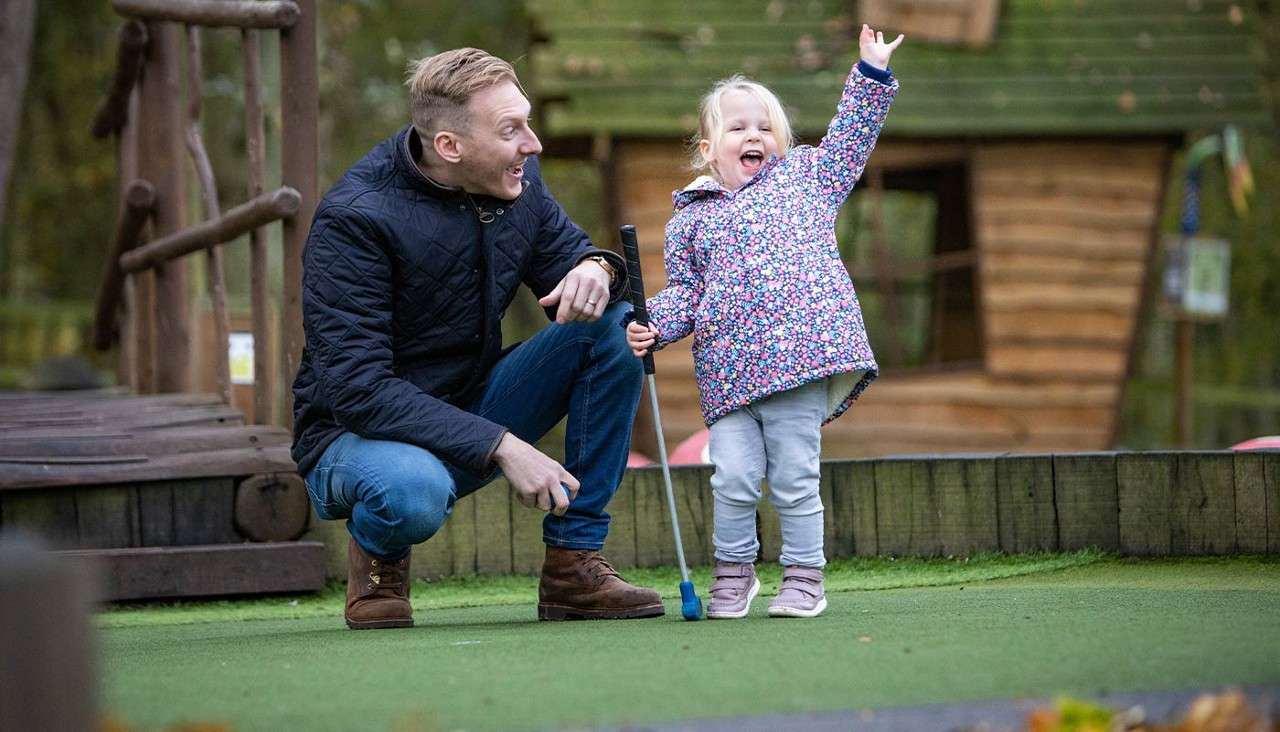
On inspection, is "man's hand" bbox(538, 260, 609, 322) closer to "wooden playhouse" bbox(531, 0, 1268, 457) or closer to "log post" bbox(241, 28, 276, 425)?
"log post" bbox(241, 28, 276, 425)

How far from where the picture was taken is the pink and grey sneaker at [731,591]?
3.80 m

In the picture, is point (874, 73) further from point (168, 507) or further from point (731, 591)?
point (168, 507)

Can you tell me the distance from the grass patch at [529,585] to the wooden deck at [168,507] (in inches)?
3.1

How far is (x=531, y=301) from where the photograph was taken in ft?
76.8

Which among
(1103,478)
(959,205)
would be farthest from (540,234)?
(959,205)

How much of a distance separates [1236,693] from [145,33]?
19.1 ft

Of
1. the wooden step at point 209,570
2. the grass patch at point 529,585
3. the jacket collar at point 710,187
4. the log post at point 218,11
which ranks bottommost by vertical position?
the grass patch at point 529,585

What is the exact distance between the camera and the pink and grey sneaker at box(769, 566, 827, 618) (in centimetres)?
374

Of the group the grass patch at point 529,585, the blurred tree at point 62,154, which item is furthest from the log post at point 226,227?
the blurred tree at point 62,154

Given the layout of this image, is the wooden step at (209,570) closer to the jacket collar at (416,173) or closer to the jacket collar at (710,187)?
the jacket collar at (416,173)

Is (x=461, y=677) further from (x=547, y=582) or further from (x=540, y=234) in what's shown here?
(x=540, y=234)

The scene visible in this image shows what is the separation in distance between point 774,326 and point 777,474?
13.5 inches

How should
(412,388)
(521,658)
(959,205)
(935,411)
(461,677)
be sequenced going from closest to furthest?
(461,677) < (521,658) < (412,388) < (935,411) < (959,205)

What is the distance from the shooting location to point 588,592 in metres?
3.89
